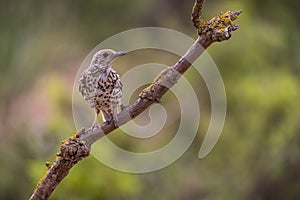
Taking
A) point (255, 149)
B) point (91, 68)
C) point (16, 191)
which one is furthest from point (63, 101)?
point (91, 68)

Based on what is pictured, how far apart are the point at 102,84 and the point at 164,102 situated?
3.15 metres

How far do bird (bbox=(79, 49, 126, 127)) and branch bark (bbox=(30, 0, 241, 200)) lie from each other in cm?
29

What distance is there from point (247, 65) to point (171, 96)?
66 centimetres

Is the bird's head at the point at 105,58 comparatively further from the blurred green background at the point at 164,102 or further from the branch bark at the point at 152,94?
the blurred green background at the point at 164,102

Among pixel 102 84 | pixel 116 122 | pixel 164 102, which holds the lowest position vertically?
pixel 116 122

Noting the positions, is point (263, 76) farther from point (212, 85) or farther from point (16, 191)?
point (16, 191)

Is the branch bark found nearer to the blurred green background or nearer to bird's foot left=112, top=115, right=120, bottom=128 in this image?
bird's foot left=112, top=115, right=120, bottom=128

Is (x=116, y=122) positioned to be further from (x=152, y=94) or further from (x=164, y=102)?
(x=164, y=102)

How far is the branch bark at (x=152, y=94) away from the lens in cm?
133

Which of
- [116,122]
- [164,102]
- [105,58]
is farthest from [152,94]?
[164,102]

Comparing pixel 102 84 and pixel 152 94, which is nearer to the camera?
pixel 152 94

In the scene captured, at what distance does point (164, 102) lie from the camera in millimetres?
4977

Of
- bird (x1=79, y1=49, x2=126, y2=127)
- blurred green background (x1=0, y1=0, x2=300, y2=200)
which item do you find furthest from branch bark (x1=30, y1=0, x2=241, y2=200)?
blurred green background (x1=0, y1=0, x2=300, y2=200)

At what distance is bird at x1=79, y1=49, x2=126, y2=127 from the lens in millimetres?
1777
